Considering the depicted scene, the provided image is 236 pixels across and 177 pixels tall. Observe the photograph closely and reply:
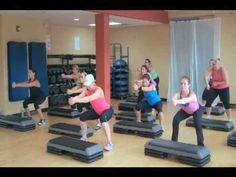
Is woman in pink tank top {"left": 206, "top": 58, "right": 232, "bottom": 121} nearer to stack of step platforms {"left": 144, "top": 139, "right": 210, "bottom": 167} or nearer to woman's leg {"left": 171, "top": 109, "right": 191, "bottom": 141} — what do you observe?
woman's leg {"left": 171, "top": 109, "right": 191, "bottom": 141}

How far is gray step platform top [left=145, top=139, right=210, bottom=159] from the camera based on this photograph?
3.87 m

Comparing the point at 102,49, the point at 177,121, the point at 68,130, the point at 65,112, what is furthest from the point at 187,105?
the point at 65,112

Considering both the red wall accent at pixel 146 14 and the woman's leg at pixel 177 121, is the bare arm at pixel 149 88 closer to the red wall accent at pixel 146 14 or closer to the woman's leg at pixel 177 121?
the woman's leg at pixel 177 121

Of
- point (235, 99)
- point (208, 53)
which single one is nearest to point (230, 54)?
point (208, 53)

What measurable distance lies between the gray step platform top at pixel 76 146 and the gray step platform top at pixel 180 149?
2.35 feet

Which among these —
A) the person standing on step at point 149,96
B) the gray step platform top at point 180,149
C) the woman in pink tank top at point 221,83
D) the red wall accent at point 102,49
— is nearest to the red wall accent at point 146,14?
the red wall accent at point 102,49

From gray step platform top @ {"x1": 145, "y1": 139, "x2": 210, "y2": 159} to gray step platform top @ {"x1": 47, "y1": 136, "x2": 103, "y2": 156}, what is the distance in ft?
2.35

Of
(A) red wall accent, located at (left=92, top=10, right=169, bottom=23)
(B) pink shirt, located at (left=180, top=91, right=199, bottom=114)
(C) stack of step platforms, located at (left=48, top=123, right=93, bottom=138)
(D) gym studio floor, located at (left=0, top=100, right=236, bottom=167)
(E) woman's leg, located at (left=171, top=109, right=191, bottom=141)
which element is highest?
(A) red wall accent, located at (left=92, top=10, right=169, bottom=23)

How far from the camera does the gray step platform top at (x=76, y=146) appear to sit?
4043mm

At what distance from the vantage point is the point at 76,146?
4.20 metres

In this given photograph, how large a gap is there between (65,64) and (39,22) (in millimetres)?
1657

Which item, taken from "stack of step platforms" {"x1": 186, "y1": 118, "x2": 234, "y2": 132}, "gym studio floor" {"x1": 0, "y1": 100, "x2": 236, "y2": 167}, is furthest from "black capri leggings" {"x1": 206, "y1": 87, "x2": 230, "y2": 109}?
"gym studio floor" {"x1": 0, "y1": 100, "x2": 236, "y2": 167}

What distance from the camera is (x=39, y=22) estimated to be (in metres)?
7.49
